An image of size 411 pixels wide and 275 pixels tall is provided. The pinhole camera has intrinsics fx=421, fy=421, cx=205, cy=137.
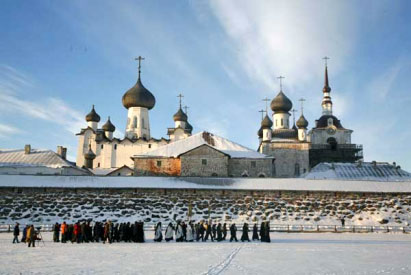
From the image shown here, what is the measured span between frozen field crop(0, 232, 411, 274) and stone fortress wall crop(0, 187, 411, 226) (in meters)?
10.3

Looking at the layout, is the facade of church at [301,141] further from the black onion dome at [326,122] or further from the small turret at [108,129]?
the small turret at [108,129]

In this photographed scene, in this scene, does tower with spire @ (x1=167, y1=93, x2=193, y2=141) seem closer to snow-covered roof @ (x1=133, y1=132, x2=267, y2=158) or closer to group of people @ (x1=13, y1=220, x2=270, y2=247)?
snow-covered roof @ (x1=133, y1=132, x2=267, y2=158)

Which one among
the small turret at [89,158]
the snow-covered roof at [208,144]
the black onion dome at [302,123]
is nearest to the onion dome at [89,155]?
the small turret at [89,158]

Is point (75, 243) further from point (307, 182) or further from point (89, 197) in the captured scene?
point (307, 182)

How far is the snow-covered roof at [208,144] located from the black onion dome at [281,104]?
12.1 metres

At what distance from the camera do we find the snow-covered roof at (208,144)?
3272 centimetres

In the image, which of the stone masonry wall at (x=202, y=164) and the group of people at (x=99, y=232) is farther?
the stone masonry wall at (x=202, y=164)

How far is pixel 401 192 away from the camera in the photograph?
2583 cm

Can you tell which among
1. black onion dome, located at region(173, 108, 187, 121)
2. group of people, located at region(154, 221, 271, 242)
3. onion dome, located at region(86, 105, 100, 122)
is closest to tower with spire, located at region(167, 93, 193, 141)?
black onion dome, located at region(173, 108, 187, 121)

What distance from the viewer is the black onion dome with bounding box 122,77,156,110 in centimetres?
4231

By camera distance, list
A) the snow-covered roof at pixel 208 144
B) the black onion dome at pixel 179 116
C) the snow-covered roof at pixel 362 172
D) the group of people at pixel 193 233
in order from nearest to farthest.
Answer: the group of people at pixel 193 233, the snow-covered roof at pixel 208 144, the snow-covered roof at pixel 362 172, the black onion dome at pixel 179 116

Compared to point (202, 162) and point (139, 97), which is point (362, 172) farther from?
point (139, 97)

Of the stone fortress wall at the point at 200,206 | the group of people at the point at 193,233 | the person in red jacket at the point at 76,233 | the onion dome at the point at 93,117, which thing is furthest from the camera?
the onion dome at the point at 93,117

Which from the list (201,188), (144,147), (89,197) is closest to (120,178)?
(89,197)
